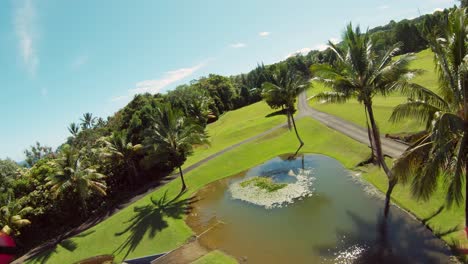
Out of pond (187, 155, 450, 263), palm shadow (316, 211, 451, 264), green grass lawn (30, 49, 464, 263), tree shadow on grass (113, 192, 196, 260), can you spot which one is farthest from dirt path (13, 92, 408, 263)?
palm shadow (316, 211, 451, 264)

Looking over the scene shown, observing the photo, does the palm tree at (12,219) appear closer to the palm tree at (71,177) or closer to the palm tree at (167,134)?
the palm tree at (71,177)

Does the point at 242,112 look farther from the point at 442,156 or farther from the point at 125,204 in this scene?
the point at 442,156

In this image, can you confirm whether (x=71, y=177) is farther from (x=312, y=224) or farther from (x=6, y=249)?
(x=6, y=249)

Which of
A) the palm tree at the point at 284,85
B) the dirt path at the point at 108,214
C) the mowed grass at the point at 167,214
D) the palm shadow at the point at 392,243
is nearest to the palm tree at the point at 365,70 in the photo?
the palm shadow at the point at 392,243

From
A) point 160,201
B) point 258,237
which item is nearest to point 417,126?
point 258,237

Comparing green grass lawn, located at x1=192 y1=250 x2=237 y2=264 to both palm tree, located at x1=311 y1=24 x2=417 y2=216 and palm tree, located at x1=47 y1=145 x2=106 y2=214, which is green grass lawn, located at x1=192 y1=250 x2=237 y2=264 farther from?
palm tree, located at x1=47 y1=145 x2=106 y2=214

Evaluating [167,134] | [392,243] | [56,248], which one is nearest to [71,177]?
[56,248]
